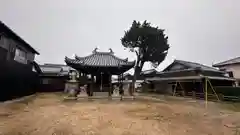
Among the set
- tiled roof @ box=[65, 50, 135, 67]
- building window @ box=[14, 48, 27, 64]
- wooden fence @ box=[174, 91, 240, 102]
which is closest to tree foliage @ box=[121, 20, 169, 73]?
wooden fence @ box=[174, 91, 240, 102]

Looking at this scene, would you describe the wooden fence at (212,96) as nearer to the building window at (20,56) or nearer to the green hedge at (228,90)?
the green hedge at (228,90)

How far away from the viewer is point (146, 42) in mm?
32156

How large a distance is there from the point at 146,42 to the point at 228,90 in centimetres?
1603

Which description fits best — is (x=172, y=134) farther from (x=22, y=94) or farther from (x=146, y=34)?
(x=146, y=34)

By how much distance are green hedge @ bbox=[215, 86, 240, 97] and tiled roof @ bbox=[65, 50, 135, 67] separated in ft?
35.1

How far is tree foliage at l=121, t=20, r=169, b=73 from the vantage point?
32031 millimetres

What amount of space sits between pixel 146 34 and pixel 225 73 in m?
13.6

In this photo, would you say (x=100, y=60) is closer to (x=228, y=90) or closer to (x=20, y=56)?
(x=20, y=56)

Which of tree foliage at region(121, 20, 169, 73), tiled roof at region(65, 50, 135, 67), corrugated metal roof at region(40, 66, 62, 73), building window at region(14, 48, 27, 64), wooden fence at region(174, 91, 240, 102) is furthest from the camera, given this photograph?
corrugated metal roof at region(40, 66, 62, 73)

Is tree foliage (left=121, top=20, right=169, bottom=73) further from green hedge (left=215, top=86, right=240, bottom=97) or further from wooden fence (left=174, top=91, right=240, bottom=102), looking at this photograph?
green hedge (left=215, top=86, right=240, bottom=97)

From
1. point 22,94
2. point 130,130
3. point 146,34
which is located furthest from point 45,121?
point 146,34

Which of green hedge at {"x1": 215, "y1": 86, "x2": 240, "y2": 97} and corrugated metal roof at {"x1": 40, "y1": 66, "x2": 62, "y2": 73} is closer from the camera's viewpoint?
Answer: green hedge at {"x1": 215, "y1": 86, "x2": 240, "y2": 97}

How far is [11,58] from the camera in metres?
15.4

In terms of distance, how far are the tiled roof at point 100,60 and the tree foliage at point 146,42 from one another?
44.5ft
